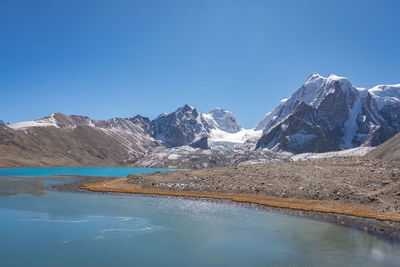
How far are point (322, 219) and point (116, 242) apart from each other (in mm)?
32450

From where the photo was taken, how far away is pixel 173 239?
34000 millimetres

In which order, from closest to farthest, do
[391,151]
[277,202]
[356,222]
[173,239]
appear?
[173,239], [356,222], [277,202], [391,151]

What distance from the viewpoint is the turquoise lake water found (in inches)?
1081

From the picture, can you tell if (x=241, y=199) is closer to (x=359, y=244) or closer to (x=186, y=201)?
(x=186, y=201)

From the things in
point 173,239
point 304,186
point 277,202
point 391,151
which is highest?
point 391,151

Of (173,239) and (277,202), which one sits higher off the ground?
(277,202)

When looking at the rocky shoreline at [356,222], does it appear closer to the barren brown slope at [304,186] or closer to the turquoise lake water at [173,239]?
the barren brown slope at [304,186]

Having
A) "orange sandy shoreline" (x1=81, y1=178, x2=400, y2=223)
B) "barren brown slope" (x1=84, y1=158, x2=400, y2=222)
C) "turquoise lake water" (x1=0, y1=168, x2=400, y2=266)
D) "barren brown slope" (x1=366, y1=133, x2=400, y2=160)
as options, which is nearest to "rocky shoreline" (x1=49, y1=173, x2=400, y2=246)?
"orange sandy shoreline" (x1=81, y1=178, x2=400, y2=223)

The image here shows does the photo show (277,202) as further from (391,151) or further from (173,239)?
(391,151)

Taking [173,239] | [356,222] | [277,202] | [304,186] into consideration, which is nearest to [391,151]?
[304,186]

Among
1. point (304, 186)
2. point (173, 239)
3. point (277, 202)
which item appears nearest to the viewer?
point (173, 239)

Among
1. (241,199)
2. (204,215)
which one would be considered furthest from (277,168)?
(204,215)

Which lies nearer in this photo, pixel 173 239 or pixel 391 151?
pixel 173 239

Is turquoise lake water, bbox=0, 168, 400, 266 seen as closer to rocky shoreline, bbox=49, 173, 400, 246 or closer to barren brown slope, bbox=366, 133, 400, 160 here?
rocky shoreline, bbox=49, 173, 400, 246
